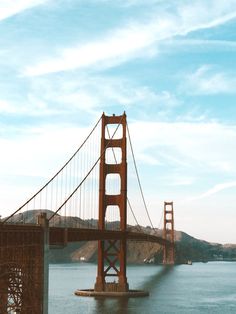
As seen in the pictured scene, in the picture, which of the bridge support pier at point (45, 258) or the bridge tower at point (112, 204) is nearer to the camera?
the bridge support pier at point (45, 258)

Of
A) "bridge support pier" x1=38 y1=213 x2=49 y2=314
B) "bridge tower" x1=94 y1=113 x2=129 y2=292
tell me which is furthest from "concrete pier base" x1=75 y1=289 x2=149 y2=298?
"bridge support pier" x1=38 y1=213 x2=49 y2=314

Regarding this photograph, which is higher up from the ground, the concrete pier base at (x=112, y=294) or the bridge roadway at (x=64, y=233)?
the bridge roadway at (x=64, y=233)

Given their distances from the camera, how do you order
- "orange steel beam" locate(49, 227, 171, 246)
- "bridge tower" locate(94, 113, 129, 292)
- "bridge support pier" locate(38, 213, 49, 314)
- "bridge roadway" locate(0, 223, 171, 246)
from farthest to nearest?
"bridge tower" locate(94, 113, 129, 292)
"orange steel beam" locate(49, 227, 171, 246)
"bridge support pier" locate(38, 213, 49, 314)
"bridge roadway" locate(0, 223, 171, 246)

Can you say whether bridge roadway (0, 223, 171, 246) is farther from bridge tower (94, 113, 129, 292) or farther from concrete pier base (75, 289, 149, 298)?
concrete pier base (75, 289, 149, 298)

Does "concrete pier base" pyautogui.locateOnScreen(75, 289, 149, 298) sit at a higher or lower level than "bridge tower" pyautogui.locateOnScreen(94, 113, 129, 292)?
lower

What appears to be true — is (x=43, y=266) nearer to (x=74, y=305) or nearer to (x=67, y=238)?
→ (x=67, y=238)

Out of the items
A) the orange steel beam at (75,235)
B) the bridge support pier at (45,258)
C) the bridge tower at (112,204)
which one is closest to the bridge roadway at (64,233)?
the orange steel beam at (75,235)

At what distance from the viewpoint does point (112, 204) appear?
59906 mm

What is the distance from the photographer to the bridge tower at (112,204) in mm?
57159

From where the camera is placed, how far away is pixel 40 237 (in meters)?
32.0

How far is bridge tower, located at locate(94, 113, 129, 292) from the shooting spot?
57159 millimetres

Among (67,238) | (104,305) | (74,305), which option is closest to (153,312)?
(104,305)

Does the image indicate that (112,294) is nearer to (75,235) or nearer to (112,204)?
(112,204)

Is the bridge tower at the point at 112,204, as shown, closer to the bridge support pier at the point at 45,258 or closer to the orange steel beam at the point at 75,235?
the orange steel beam at the point at 75,235
